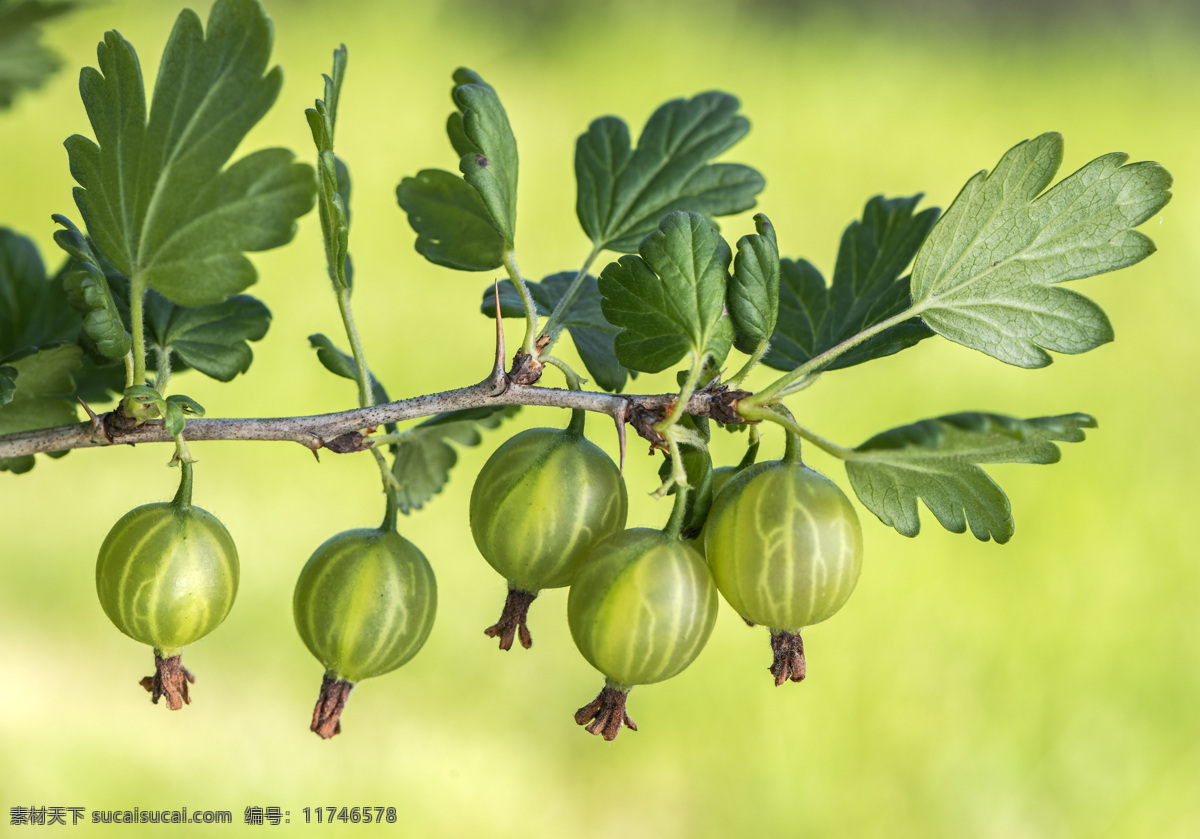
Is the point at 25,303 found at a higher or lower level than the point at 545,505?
higher

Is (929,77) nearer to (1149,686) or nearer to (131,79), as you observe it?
(1149,686)

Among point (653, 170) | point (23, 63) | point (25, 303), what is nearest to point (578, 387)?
point (653, 170)

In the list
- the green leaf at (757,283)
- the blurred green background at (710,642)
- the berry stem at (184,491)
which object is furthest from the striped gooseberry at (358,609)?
the blurred green background at (710,642)

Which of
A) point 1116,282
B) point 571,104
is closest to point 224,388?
point 571,104

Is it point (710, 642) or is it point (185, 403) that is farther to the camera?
point (710, 642)

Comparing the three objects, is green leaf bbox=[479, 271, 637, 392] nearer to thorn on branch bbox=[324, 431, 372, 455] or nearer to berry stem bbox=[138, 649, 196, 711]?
thorn on branch bbox=[324, 431, 372, 455]

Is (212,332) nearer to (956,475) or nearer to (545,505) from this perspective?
(545,505)
